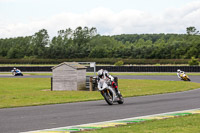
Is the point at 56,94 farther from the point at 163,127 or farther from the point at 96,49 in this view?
the point at 96,49

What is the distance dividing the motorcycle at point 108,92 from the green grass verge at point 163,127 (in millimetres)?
5261

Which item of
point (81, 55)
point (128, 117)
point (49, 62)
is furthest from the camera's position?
point (81, 55)

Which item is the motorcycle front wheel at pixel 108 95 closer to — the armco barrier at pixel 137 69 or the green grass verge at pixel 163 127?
the green grass verge at pixel 163 127

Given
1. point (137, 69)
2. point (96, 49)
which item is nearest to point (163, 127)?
point (137, 69)

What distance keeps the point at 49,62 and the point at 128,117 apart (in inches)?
3613

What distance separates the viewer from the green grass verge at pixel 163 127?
29.2 feet

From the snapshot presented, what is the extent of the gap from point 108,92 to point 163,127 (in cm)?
692

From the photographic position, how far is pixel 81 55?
13150 centimetres

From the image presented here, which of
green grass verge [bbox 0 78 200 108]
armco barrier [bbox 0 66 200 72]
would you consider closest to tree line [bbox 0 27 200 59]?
armco barrier [bbox 0 66 200 72]

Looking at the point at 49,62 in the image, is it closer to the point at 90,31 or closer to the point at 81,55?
the point at 81,55

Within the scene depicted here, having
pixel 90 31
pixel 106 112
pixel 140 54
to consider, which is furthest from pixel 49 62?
pixel 106 112

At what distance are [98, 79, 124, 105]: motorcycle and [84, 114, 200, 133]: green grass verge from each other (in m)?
5.26

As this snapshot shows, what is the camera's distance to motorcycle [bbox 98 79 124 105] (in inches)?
623

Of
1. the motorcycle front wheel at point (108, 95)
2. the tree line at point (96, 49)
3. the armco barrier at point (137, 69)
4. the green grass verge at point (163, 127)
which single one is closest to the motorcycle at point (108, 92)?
the motorcycle front wheel at point (108, 95)
